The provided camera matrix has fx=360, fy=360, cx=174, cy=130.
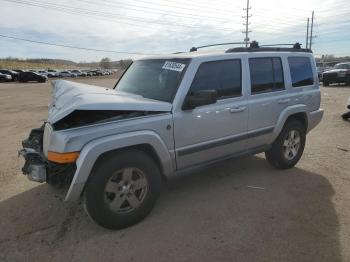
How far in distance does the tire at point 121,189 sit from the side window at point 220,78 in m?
1.13

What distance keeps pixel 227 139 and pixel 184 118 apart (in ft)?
2.75

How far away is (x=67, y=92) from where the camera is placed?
4.35 metres

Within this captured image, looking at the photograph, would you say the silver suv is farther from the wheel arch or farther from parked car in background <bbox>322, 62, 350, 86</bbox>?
parked car in background <bbox>322, 62, 350, 86</bbox>

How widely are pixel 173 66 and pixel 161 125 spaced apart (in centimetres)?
90

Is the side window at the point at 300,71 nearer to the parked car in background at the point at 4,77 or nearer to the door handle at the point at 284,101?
the door handle at the point at 284,101

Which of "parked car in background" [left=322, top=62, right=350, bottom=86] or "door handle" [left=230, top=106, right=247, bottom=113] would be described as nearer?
"door handle" [left=230, top=106, right=247, bottom=113]

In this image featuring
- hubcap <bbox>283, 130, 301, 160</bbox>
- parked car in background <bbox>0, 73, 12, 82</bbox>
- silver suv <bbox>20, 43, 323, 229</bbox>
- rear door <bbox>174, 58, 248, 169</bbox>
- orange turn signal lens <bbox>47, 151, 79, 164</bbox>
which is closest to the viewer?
orange turn signal lens <bbox>47, 151, 79, 164</bbox>

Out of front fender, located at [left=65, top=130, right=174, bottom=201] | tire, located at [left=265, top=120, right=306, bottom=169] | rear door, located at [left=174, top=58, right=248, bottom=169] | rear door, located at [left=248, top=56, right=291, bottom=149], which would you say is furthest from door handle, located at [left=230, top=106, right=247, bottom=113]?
front fender, located at [left=65, top=130, right=174, bottom=201]

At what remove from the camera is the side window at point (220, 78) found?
14.5ft

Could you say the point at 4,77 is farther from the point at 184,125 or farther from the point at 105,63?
the point at 105,63

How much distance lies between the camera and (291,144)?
5.82m

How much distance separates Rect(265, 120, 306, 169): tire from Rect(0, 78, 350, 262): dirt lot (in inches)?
6.3

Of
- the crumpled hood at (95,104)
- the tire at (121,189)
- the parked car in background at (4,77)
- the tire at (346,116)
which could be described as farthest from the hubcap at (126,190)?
the parked car in background at (4,77)

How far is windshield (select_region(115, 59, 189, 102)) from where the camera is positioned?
434 centimetres
